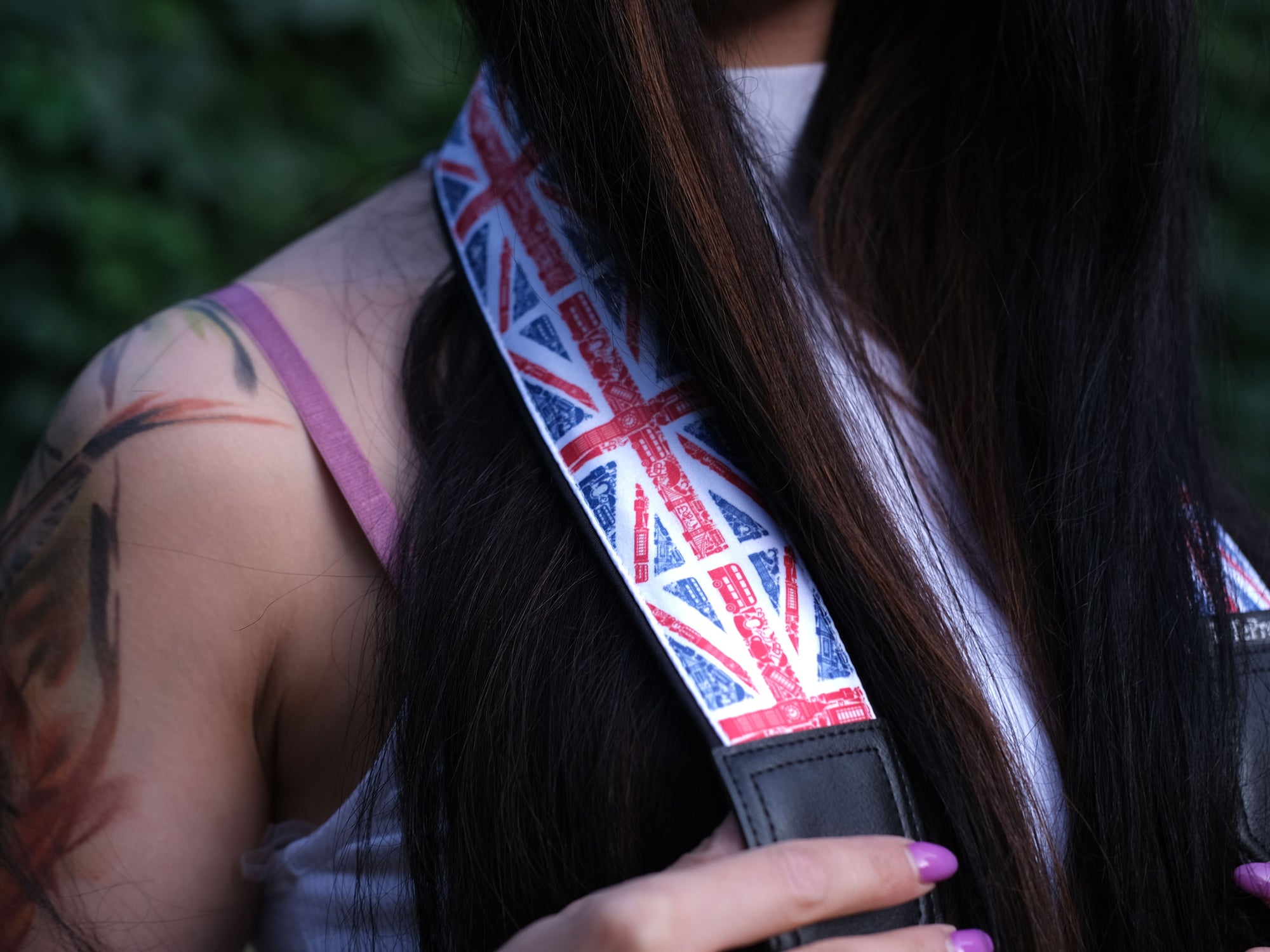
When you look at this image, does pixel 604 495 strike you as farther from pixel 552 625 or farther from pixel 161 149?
pixel 161 149

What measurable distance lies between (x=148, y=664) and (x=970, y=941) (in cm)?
64

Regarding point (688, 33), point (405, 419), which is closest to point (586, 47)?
point (688, 33)

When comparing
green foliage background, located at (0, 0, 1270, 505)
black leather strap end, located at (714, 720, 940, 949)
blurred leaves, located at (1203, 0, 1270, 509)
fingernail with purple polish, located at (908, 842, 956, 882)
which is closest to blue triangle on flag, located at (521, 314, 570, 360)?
black leather strap end, located at (714, 720, 940, 949)

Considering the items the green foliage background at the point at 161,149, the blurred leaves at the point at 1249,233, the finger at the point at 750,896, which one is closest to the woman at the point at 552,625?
the finger at the point at 750,896

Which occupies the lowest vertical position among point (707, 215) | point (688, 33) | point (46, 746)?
point (46, 746)

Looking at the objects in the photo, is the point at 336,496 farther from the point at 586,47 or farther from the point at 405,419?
the point at 586,47

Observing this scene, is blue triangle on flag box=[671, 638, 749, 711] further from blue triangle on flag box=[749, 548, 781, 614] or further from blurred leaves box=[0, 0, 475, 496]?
blurred leaves box=[0, 0, 475, 496]

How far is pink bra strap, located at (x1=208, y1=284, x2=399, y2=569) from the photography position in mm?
824

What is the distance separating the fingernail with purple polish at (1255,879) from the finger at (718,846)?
46 centimetres

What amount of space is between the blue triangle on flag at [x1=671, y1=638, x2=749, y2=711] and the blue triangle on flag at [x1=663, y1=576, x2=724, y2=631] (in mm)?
31

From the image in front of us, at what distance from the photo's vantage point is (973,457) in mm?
992

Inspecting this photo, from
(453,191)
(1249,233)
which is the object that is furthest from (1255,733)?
(1249,233)

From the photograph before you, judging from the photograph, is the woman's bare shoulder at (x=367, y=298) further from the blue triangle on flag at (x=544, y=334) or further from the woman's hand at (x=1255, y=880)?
the woman's hand at (x=1255, y=880)

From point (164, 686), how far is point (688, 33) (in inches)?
25.7
